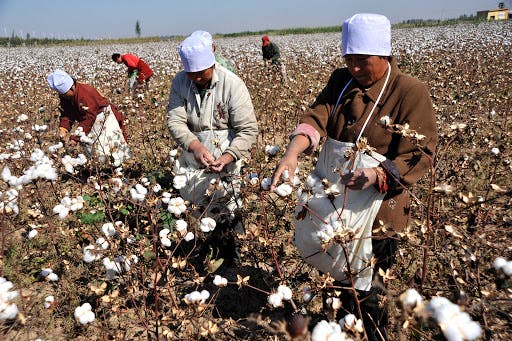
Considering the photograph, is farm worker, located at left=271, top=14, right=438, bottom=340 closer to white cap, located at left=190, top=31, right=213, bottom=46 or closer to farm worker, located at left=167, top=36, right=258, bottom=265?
farm worker, located at left=167, top=36, right=258, bottom=265

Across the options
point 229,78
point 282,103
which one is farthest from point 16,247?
point 282,103

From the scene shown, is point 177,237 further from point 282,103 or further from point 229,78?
point 282,103

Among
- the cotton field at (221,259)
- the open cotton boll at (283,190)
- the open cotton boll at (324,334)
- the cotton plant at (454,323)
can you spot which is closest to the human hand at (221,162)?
the cotton field at (221,259)

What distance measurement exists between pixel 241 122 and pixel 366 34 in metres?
1.09

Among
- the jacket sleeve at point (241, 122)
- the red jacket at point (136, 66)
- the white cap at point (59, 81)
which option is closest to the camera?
the jacket sleeve at point (241, 122)

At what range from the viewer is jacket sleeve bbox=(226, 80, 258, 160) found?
2.19 meters

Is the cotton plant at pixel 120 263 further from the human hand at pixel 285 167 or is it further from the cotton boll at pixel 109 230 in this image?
the human hand at pixel 285 167

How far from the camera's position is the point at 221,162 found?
210 cm

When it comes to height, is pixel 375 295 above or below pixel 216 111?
below

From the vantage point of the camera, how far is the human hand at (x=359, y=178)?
1261 mm

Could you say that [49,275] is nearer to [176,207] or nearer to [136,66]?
[176,207]

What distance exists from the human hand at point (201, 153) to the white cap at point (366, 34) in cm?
105

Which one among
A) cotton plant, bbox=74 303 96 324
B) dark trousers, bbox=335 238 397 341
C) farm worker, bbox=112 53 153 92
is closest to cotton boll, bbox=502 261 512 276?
dark trousers, bbox=335 238 397 341

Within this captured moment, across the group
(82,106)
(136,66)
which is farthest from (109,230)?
(136,66)
